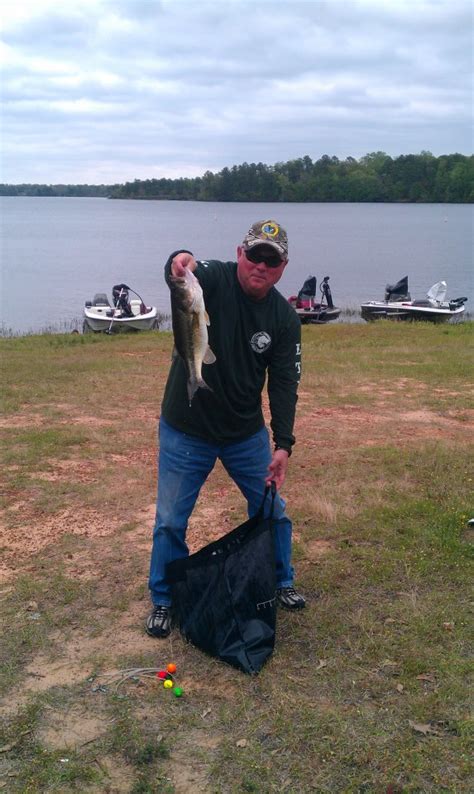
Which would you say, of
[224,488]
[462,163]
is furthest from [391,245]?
[462,163]

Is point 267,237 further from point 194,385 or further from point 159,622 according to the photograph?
point 159,622

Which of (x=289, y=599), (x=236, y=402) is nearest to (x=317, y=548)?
(x=289, y=599)

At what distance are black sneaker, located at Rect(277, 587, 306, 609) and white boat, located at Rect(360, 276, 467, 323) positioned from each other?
62.9ft

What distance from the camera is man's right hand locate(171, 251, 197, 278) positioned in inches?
137

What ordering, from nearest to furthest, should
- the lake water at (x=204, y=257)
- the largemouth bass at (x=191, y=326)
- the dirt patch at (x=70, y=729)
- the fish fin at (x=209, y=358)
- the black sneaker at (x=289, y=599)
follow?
the dirt patch at (x=70, y=729) < the largemouth bass at (x=191, y=326) < the fish fin at (x=209, y=358) < the black sneaker at (x=289, y=599) < the lake water at (x=204, y=257)

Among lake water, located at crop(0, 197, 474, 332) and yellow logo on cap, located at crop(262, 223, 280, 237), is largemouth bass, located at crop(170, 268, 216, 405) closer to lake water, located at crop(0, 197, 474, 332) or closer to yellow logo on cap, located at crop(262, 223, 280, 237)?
yellow logo on cap, located at crop(262, 223, 280, 237)

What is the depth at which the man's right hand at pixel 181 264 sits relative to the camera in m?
3.47

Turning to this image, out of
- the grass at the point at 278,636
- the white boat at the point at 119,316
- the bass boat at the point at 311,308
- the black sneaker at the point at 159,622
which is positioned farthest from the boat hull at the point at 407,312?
the black sneaker at the point at 159,622

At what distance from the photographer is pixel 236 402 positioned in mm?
4055

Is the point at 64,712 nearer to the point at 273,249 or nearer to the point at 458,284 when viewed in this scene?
the point at 273,249

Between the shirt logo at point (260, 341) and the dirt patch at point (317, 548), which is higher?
the shirt logo at point (260, 341)

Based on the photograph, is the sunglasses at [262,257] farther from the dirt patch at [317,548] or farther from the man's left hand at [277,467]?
the dirt patch at [317,548]

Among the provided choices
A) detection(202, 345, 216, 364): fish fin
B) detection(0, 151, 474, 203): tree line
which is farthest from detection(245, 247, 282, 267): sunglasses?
detection(0, 151, 474, 203): tree line

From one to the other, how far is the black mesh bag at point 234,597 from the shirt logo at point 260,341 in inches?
32.0
